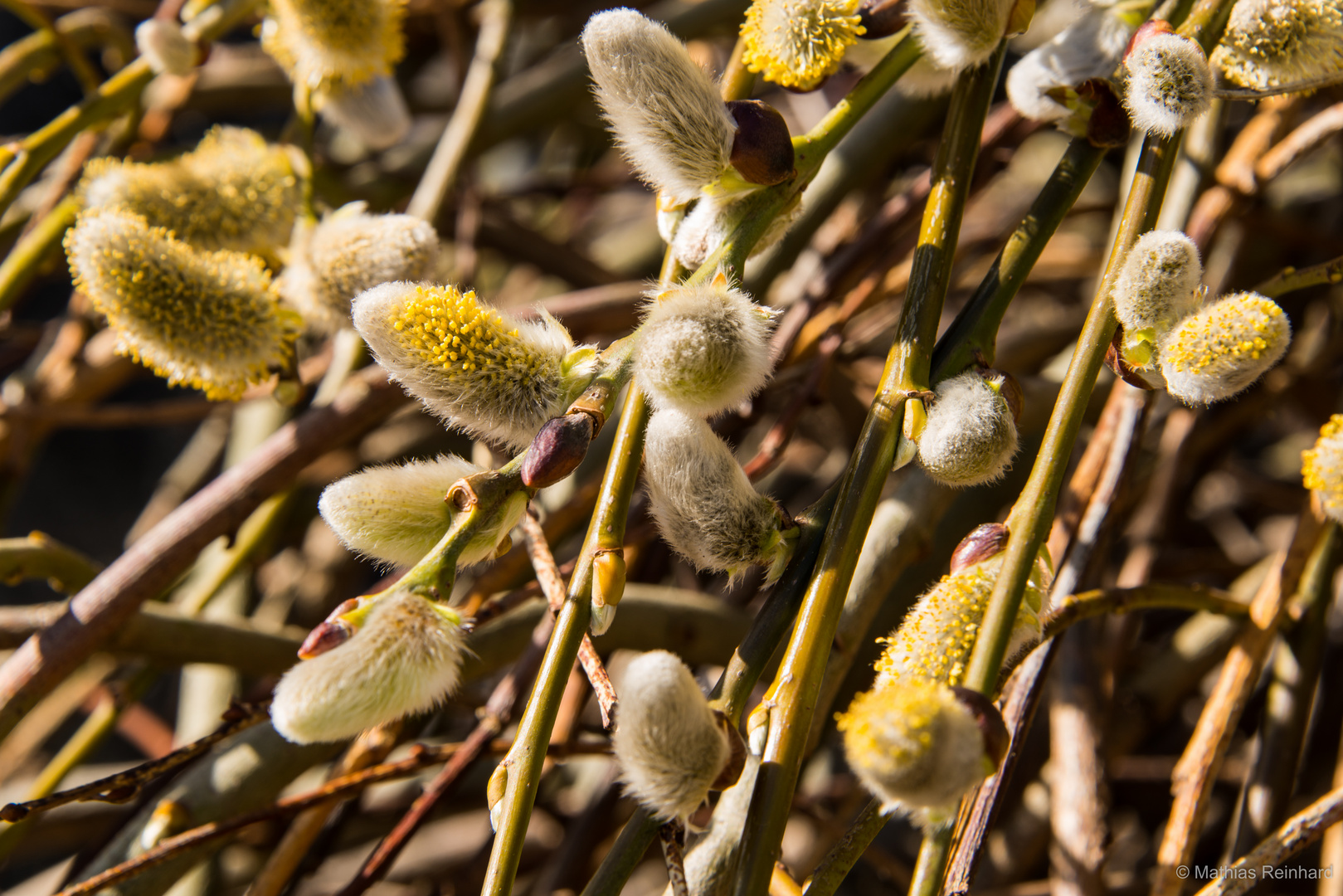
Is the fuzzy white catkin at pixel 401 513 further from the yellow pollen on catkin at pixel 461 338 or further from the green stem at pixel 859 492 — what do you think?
the green stem at pixel 859 492

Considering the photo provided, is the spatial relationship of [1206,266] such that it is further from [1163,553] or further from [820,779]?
[820,779]

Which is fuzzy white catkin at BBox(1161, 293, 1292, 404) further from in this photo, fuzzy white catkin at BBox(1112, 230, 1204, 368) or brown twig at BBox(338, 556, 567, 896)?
brown twig at BBox(338, 556, 567, 896)

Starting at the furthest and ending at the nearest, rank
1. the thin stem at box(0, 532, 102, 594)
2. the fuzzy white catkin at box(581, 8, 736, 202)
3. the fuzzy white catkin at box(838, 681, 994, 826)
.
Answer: the thin stem at box(0, 532, 102, 594)
the fuzzy white catkin at box(581, 8, 736, 202)
the fuzzy white catkin at box(838, 681, 994, 826)

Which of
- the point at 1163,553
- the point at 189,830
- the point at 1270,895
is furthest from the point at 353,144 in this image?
the point at 1270,895

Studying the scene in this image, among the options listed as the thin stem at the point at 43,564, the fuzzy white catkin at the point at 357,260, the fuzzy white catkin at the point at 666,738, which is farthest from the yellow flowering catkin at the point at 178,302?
the fuzzy white catkin at the point at 666,738

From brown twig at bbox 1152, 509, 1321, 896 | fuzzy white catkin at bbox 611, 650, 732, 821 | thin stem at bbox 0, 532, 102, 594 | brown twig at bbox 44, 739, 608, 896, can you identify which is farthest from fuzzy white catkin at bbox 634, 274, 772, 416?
thin stem at bbox 0, 532, 102, 594

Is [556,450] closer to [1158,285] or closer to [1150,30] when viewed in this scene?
[1158,285]
